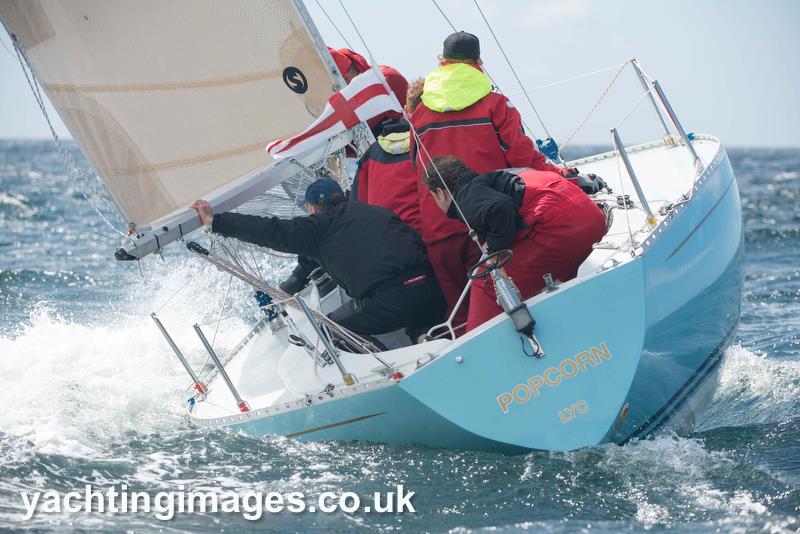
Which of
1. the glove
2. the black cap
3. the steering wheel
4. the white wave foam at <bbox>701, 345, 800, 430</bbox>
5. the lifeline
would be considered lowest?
the white wave foam at <bbox>701, 345, 800, 430</bbox>

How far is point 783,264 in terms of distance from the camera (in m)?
9.92

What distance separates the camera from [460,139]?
14.9ft

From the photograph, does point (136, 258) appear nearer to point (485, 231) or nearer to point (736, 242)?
point (485, 231)

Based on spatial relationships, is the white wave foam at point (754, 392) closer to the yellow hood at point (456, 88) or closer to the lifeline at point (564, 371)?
the lifeline at point (564, 371)

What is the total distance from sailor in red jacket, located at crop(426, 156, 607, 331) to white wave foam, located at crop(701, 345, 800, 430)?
1.31 m

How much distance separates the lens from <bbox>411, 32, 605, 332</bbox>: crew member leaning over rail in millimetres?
4504

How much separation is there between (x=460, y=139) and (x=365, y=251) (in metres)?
0.68

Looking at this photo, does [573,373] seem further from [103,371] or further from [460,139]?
[103,371]

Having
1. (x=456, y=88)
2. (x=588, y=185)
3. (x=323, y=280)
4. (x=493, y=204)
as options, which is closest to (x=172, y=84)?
(x=323, y=280)

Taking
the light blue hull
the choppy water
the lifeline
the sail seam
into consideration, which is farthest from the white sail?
the lifeline

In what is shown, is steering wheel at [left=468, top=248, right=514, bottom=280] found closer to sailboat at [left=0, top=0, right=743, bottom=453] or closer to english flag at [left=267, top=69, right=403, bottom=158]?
sailboat at [left=0, top=0, right=743, bottom=453]

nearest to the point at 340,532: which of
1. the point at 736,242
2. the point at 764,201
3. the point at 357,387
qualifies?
the point at 357,387

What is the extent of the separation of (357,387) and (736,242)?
198 centimetres

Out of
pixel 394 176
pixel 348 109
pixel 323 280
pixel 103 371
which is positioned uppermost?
pixel 348 109
